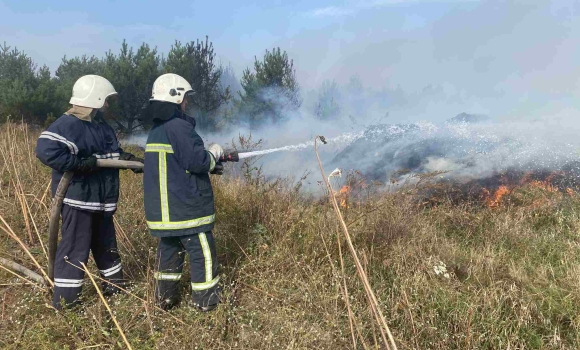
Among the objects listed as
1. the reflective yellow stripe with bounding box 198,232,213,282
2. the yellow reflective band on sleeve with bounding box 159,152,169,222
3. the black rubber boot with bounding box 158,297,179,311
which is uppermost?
the yellow reflective band on sleeve with bounding box 159,152,169,222

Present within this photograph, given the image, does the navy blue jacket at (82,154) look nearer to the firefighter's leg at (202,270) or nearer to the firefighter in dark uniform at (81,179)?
the firefighter in dark uniform at (81,179)

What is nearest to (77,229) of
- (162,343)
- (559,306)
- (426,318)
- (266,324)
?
(162,343)

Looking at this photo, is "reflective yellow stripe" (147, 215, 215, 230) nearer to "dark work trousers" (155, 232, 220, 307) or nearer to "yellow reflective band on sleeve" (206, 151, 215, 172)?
"dark work trousers" (155, 232, 220, 307)

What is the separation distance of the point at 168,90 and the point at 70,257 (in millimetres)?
1413

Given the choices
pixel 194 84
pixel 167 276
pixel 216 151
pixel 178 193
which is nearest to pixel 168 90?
pixel 216 151

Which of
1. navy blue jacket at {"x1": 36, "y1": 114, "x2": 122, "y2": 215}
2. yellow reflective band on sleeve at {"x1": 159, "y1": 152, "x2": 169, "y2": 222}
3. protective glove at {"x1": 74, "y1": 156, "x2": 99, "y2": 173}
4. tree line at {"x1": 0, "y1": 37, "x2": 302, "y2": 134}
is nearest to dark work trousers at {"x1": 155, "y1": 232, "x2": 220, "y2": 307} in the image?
yellow reflective band on sleeve at {"x1": 159, "y1": 152, "x2": 169, "y2": 222}

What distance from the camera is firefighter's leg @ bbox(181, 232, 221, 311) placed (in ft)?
8.80

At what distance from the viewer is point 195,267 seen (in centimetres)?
269

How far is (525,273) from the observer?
309cm

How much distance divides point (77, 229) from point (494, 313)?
3008mm

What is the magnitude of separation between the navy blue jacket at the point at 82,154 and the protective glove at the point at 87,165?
29mm

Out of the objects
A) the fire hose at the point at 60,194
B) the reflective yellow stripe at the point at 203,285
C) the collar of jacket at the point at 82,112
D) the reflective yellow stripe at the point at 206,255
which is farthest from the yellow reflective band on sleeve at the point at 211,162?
the collar of jacket at the point at 82,112

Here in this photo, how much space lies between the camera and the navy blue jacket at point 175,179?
8.56 ft

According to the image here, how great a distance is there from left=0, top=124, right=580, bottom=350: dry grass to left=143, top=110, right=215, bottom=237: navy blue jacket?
44 cm
